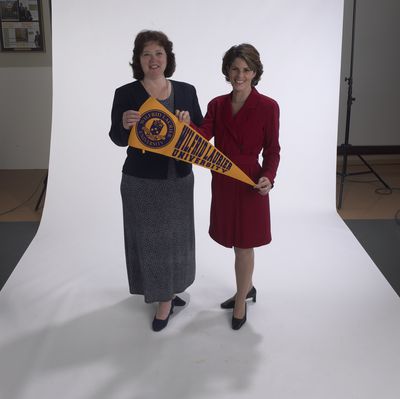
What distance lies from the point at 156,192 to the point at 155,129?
0.28m

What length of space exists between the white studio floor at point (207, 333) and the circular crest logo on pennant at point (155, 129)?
89cm

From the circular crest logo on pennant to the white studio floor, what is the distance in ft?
2.91

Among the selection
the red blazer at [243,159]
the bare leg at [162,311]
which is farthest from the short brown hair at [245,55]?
the bare leg at [162,311]

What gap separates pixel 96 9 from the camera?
3.44 meters

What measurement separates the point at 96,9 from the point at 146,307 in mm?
2126

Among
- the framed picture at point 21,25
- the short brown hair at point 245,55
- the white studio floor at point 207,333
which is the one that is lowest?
the white studio floor at point 207,333

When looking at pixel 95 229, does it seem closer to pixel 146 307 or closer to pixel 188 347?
pixel 146 307

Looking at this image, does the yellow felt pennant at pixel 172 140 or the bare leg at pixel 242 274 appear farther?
the bare leg at pixel 242 274

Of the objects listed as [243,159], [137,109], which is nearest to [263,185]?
[243,159]

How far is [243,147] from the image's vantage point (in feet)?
6.66

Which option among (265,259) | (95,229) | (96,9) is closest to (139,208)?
(265,259)

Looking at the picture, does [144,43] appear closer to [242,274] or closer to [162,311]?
[242,274]

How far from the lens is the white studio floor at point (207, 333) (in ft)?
6.30

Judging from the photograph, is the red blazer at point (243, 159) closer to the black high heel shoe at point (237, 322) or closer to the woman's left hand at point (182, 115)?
the woman's left hand at point (182, 115)
